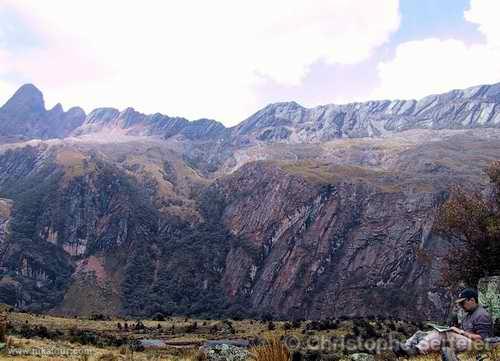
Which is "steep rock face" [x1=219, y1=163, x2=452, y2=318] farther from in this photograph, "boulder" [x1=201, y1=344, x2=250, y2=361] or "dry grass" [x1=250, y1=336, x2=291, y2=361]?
"dry grass" [x1=250, y1=336, x2=291, y2=361]

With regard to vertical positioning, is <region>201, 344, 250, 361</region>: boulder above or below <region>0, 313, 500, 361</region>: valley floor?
above

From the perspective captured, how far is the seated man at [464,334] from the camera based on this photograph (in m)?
14.6

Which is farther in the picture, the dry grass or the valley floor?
the valley floor

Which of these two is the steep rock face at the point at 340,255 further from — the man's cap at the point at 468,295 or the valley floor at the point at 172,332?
the man's cap at the point at 468,295

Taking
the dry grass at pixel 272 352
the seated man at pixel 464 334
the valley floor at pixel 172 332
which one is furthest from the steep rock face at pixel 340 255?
the dry grass at pixel 272 352

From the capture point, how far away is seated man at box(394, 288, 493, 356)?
14562 mm

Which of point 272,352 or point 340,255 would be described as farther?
point 340,255

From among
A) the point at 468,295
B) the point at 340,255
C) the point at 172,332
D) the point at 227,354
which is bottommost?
the point at 172,332

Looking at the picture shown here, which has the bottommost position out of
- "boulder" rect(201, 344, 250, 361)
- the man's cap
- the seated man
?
"boulder" rect(201, 344, 250, 361)

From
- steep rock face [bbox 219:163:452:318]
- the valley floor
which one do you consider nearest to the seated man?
the valley floor

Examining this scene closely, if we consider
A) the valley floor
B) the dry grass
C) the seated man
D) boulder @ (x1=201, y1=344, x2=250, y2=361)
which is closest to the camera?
the dry grass

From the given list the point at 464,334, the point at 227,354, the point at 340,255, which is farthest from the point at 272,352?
the point at 340,255

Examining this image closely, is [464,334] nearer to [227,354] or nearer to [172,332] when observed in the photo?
[227,354]

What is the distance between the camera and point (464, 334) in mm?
14609
